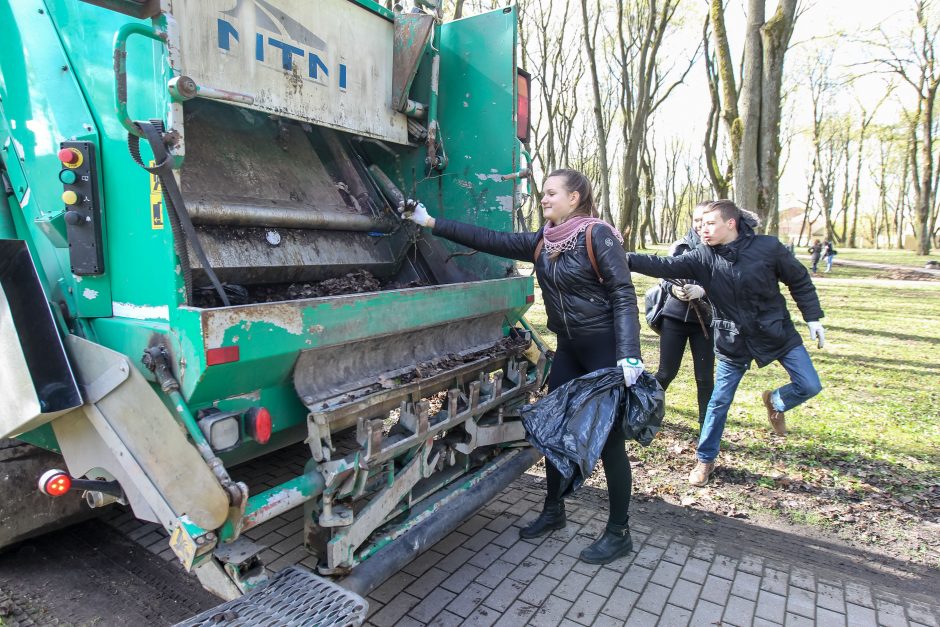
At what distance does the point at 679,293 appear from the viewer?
3.77 metres

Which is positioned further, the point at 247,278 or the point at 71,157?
the point at 247,278

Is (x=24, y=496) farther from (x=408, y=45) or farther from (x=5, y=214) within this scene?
(x=408, y=45)

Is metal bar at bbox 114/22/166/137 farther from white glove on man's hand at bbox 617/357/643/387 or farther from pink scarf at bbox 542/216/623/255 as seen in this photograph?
white glove on man's hand at bbox 617/357/643/387

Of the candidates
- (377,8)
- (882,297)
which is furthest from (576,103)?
(377,8)

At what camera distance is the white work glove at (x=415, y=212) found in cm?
293

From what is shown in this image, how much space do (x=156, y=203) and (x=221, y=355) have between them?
539mm

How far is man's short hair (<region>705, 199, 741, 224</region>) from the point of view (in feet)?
10.6

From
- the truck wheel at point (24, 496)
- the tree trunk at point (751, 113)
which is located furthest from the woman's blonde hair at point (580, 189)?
the tree trunk at point (751, 113)

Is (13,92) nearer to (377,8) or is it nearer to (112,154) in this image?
(112,154)

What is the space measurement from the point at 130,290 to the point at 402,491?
126 centimetres

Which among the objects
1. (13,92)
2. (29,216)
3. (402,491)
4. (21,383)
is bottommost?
(402,491)

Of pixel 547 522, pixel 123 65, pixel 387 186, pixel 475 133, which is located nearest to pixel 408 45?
pixel 475 133

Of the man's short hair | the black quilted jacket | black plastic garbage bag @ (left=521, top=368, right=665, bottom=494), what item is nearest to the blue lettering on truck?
the black quilted jacket

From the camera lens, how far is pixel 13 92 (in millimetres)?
2270
